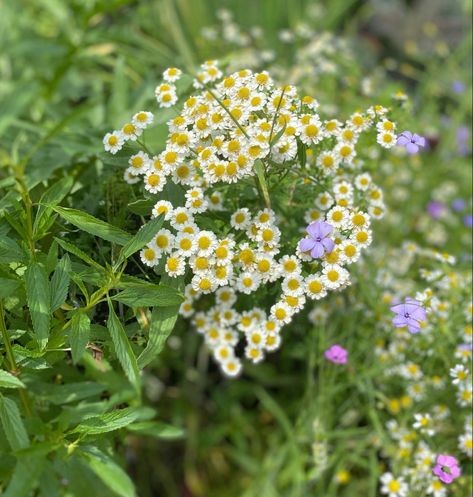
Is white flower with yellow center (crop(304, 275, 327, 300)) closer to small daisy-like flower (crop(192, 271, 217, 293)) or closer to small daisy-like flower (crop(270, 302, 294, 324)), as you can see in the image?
small daisy-like flower (crop(270, 302, 294, 324))

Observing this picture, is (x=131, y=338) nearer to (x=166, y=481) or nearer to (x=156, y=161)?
(x=156, y=161)

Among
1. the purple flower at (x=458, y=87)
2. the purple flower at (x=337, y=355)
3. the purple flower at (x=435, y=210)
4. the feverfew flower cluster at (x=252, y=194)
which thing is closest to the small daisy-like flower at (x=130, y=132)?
the feverfew flower cluster at (x=252, y=194)

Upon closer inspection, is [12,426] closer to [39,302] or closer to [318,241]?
[39,302]

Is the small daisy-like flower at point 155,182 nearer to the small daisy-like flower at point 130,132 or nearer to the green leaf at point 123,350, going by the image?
the small daisy-like flower at point 130,132

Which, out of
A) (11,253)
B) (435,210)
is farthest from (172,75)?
(435,210)

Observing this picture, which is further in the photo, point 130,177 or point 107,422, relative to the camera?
point 130,177

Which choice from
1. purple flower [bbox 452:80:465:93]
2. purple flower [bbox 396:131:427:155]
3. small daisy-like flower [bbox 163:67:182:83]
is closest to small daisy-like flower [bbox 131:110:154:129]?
small daisy-like flower [bbox 163:67:182:83]

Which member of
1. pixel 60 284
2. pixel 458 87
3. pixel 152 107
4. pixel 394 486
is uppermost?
pixel 458 87
